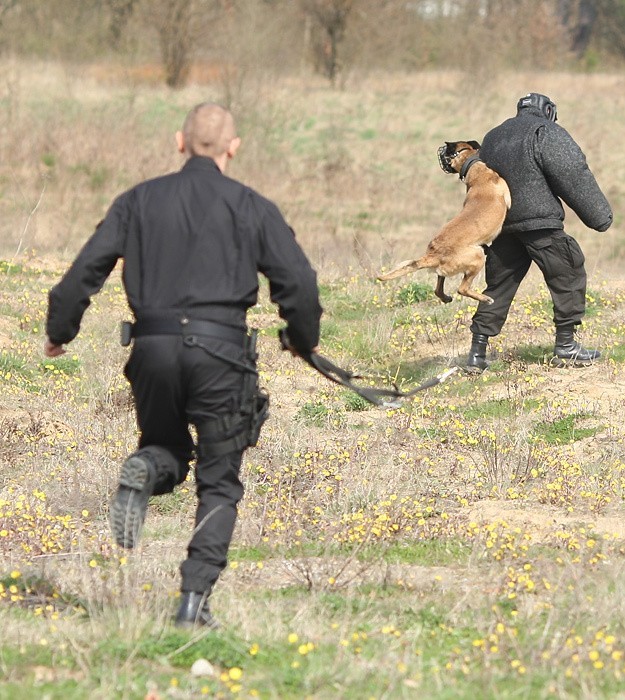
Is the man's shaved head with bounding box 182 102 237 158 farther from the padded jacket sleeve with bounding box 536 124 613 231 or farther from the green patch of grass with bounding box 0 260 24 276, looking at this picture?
the green patch of grass with bounding box 0 260 24 276

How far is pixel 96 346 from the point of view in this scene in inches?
356

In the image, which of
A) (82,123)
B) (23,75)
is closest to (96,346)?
(82,123)

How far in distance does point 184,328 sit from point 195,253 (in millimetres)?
262

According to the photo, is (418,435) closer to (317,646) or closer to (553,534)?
(553,534)

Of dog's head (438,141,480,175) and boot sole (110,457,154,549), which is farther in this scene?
dog's head (438,141,480,175)

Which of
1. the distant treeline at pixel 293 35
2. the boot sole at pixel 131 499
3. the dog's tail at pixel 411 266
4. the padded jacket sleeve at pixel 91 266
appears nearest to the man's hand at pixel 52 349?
the padded jacket sleeve at pixel 91 266

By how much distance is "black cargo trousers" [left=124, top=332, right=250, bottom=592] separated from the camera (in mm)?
3660

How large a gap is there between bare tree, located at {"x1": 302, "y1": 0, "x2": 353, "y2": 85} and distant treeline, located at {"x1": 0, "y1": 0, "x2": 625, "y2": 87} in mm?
29

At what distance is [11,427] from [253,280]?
3503 mm

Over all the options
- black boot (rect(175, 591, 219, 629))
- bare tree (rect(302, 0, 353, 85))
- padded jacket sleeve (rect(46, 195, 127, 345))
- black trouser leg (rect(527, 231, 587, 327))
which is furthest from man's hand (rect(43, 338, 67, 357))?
bare tree (rect(302, 0, 353, 85))

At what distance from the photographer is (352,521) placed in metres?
5.17

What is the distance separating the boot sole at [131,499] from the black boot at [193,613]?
Result: 29cm

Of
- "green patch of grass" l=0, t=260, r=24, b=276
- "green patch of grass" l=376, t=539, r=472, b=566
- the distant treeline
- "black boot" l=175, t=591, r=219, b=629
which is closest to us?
"black boot" l=175, t=591, r=219, b=629

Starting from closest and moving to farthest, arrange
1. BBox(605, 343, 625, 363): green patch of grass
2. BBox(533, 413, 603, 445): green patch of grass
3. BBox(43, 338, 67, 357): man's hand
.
Answer: BBox(43, 338, 67, 357): man's hand
BBox(533, 413, 603, 445): green patch of grass
BBox(605, 343, 625, 363): green patch of grass
